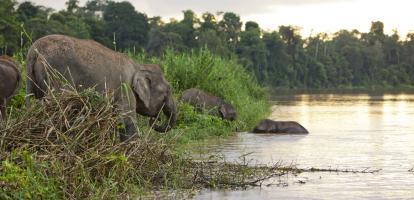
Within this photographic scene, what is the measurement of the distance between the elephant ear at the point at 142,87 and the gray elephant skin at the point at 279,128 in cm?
581

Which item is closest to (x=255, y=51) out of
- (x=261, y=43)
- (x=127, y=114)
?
(x=261, y=43)

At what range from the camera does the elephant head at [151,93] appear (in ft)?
28.4

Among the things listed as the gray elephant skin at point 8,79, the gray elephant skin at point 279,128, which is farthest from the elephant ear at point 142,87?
the gray elephant skin at point 279,128

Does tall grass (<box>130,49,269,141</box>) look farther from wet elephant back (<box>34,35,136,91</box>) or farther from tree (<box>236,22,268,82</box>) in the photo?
tree (<box>236,22,268,82</box>)

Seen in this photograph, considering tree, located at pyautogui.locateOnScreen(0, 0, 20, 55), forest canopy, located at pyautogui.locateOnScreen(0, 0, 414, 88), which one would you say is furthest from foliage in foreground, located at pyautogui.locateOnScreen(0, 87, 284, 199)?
forest canopy, located at pyautogui.locateOnScreen(0, 0, 414, 88)

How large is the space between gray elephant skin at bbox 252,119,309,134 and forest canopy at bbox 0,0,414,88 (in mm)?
39266

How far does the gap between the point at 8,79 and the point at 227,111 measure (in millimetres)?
7008

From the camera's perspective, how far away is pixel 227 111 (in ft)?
50.8

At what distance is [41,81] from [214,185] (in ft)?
7.52

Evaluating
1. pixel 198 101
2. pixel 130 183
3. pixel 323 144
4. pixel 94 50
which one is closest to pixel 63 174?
pixel 130 183

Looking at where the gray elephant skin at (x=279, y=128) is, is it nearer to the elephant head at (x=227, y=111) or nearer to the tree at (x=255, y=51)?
the elephant head at (x=227, y=111)

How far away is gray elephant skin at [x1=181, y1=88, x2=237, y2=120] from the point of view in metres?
15.3

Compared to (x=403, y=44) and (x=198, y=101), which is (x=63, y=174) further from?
(x=403, y=44)

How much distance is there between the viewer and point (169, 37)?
230 feet
